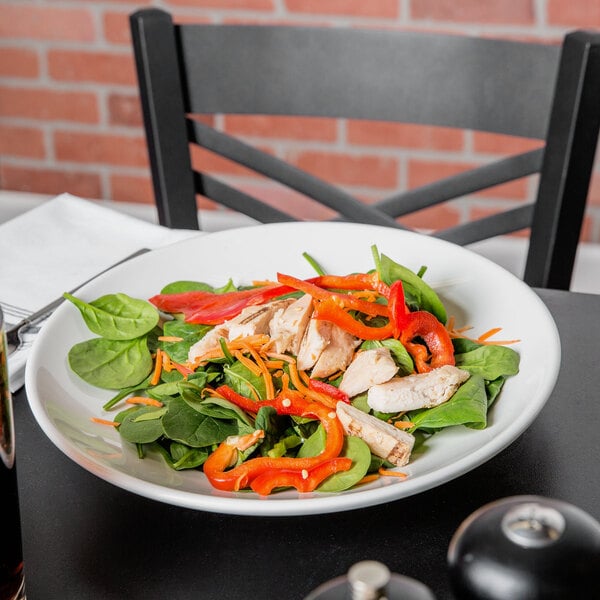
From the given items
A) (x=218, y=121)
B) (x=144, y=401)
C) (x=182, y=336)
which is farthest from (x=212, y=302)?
(x=218, y=121)

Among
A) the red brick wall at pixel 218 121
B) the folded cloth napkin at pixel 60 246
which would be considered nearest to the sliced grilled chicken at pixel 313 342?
the folded cloth napkin at pixel 60 246

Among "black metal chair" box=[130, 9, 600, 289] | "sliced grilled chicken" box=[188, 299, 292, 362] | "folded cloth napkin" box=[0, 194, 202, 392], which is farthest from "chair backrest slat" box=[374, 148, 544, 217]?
"sliced grilled chicken" box=[188, 299, 292, 362]

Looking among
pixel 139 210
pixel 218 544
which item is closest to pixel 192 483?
pixel 218 544

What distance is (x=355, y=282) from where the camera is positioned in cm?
96

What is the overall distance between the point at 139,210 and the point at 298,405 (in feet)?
5.62

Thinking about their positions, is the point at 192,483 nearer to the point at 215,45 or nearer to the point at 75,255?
the point at 75,255

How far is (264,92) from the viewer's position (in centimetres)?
149

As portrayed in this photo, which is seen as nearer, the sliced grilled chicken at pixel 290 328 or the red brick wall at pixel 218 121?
the sliced grilled chicken at pixel 290 328

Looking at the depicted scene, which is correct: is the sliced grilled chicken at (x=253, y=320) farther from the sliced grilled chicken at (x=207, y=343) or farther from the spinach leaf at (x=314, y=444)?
the spinach leaf at (x=314, y=444)

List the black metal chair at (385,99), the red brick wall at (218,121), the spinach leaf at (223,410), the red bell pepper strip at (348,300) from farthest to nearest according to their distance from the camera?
the red brick wall at (218,121)
the black metal chair at (385,99)
the red bell pepper strip at (348,300)
the spinach leaf at (223,410)

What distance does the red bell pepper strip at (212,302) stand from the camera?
3.15ft

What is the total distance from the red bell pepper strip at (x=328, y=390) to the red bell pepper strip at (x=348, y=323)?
0.20 feet

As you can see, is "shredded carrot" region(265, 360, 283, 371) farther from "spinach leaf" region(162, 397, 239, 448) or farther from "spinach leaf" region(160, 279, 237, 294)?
"spinach leaf" region(160, 279, 237, 294)

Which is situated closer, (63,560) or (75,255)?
(63,560)
